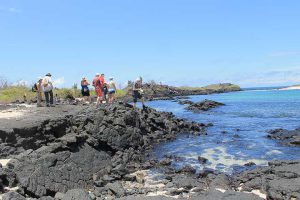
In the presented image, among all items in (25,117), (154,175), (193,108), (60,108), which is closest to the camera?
(154,175)

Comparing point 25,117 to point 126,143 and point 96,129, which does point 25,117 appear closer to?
point 96,129

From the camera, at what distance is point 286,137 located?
27.2m

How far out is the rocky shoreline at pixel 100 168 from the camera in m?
13.6

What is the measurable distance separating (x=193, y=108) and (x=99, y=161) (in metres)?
38.4

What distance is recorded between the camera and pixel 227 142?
26.4 meters

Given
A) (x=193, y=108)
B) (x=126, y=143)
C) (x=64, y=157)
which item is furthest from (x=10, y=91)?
(x=64, y=157)

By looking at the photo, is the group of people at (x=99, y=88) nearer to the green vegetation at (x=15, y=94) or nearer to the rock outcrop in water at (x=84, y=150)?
the rock outcrop in water at (x=84, y=150)

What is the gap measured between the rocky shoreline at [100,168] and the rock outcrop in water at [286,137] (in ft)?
24.8

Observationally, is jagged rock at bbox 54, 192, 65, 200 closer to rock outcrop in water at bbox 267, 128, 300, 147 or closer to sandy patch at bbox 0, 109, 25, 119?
sandy patch at bbox 0, 109, 25, 119

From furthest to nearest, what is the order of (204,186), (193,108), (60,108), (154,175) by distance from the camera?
(193,108) → (60,108) → (154,175) → (204,186)

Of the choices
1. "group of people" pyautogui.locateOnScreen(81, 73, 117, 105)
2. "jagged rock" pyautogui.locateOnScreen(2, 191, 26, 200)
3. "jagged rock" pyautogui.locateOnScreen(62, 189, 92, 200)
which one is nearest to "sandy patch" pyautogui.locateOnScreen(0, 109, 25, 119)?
"group of people" pyautogui.locateOnScreen(81, 73, 117, 105)

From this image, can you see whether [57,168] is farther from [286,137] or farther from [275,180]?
[286,137]

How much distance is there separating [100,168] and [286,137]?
15317mm

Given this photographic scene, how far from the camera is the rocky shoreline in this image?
537 inches
